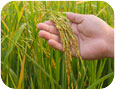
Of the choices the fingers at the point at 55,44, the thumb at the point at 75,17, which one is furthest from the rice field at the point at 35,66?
the thumb at the point at 75,17

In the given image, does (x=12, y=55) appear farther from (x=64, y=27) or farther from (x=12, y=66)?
(x=64, y=27)

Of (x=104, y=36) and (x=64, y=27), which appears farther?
(x=104, y=36)

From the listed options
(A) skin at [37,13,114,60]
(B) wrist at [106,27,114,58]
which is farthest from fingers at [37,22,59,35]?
(B) wrist at [106,27,114,58]

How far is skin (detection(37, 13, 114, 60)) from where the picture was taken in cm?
119

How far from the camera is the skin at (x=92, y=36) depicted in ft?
3.90

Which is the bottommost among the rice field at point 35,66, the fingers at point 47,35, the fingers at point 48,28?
the rice field at point 35,66

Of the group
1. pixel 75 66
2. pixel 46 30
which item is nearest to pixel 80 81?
pixel 75 66

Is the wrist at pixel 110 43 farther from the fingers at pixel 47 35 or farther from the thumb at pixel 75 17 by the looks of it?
the fingers at pixel 47 35

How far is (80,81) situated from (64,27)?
41cm

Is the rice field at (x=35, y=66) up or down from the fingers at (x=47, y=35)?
down

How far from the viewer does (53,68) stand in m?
1.15

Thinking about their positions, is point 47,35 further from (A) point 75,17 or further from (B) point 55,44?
(A) point 75,17

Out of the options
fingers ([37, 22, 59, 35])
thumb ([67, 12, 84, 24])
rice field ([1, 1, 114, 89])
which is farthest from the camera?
thumb ([67, 12, 84, 24])

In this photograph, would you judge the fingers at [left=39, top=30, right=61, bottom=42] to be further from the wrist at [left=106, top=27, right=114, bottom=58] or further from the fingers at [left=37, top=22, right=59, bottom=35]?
the wrist at [left=106, top=27, right=114, bottom=58]
